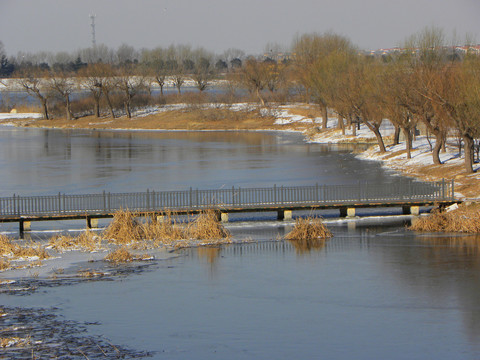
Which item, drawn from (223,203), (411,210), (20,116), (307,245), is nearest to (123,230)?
(223,203)

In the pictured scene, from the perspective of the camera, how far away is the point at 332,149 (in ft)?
216

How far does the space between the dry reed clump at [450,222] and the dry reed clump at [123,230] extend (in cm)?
1134

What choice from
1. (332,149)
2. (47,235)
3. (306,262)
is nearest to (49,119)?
(332,149)

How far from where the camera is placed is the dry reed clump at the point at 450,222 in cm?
2738

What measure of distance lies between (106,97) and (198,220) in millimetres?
87696

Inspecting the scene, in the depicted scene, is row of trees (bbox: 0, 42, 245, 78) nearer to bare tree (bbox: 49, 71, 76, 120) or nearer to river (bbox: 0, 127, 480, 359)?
bare tree (bbox: 49, 71, 76, 120)

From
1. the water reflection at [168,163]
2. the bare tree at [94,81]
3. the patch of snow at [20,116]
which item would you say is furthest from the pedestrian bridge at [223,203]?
the patch of snow at [20,116]

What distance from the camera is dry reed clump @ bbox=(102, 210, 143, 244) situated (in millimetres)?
25875

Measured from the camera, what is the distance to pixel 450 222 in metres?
27.9

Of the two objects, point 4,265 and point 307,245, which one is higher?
point 4,265

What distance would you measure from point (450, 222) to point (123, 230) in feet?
43.2

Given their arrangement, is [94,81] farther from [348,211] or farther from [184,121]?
[348,211]

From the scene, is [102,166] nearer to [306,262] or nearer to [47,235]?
[47,235]

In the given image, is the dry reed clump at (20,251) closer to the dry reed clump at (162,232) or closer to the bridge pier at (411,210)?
the dry reed clump at (162,232)
